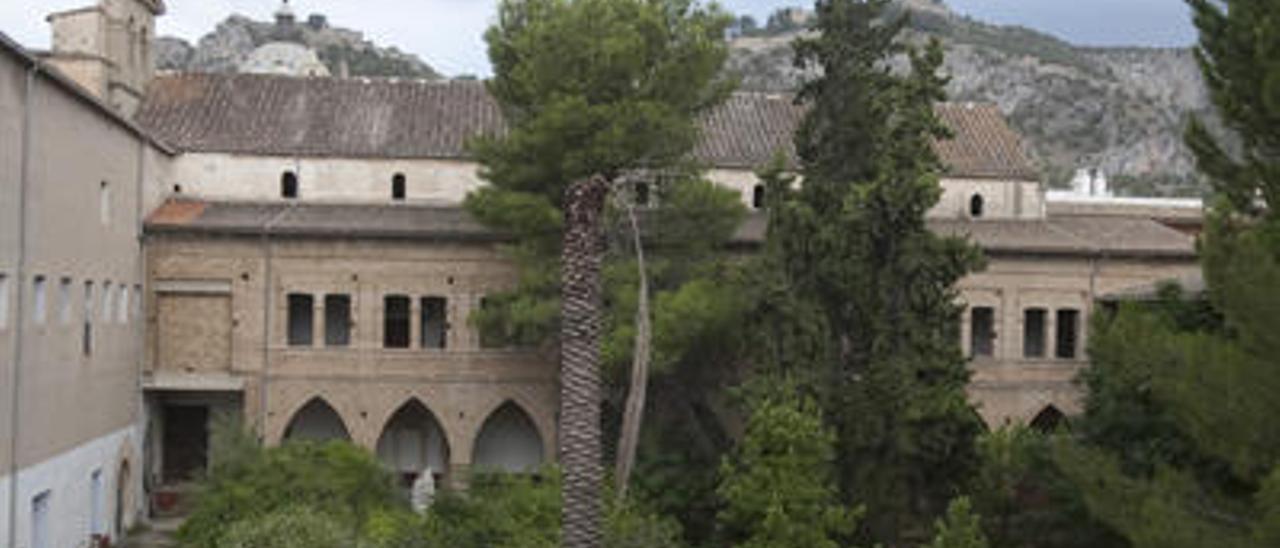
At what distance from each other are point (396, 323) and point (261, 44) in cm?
7440

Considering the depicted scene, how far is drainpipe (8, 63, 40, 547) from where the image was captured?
20.4 m

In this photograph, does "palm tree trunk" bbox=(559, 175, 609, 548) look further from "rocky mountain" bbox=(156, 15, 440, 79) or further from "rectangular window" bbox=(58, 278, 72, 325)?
"rocky mountain" bbox=(156, 15, 440, 79)

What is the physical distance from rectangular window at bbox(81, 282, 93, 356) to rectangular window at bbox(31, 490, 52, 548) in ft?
10.5

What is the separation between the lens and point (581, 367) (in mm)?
12398

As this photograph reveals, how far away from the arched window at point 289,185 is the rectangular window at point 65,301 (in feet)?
31.5

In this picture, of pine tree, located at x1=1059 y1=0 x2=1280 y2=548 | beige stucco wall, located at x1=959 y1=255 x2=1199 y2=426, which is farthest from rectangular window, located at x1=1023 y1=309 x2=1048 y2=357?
pine tree, located at x1=1059 y1=0 x2=1280 y2=548

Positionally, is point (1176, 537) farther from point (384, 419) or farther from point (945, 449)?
point (384, 419)

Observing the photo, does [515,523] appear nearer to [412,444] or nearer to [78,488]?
[78,488]

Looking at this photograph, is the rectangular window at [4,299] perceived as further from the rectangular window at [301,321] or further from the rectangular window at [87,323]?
the rectangular window at [301,321]

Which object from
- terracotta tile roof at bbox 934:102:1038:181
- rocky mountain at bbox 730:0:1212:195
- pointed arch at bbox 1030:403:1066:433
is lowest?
pointed arch at bbox 1030:403:1066:433

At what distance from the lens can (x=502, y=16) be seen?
28.8 meters

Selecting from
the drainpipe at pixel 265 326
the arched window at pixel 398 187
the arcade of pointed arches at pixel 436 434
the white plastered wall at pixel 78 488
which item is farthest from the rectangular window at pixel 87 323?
the arched window at pixel 398 187

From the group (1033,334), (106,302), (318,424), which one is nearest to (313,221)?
(318,424)

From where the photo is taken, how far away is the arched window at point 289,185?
1306 inches
